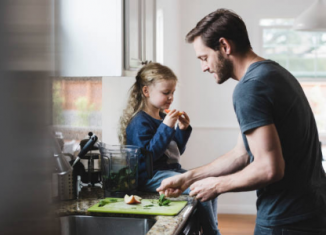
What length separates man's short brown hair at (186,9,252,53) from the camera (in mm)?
1419

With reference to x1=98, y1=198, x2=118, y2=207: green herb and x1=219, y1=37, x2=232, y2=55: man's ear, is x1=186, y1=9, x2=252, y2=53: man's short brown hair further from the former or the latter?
x1=98, y1=198, x2=118, y2=207: green herb

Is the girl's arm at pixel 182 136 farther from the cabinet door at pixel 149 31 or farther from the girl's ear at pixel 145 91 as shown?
the cabinet door at pixel 149 31

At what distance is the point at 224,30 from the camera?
142cm

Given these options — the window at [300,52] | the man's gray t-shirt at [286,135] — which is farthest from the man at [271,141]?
the window at [300,52]

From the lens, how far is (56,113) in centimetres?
26

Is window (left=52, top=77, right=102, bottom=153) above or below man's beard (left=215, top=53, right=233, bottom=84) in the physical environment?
below

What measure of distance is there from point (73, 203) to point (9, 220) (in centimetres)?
159

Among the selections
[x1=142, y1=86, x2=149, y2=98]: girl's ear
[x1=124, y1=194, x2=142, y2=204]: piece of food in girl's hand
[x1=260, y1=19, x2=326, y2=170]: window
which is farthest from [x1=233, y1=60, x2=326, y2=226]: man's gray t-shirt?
[x1=260, y1=19, x2=326, y2=170]: window

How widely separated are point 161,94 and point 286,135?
1.08 meters

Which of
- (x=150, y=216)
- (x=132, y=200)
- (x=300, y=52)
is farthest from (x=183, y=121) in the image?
(x=300, y=52)

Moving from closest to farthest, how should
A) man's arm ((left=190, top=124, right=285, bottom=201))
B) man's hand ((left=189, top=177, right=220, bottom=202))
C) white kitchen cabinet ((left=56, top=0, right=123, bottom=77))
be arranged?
1. man's arm ((left=190, top=124, right=285, bottom=201))
2. man's hand ((left=189, top=177, right=220, bottom=202))
3. white kitchen cabinet ((left=56, top=0, right=123, bottom=77))

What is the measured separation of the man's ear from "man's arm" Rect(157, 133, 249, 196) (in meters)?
0.35

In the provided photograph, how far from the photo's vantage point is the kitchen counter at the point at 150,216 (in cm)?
141

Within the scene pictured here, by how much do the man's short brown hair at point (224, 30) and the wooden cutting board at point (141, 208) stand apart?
666 millimetres
